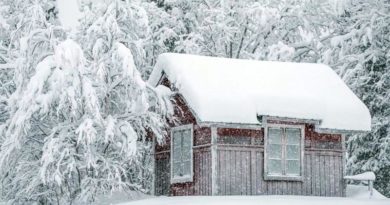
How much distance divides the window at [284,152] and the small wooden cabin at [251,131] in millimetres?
29

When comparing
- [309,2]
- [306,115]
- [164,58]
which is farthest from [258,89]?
[309,2]

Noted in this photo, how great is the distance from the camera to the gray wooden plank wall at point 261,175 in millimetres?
21109

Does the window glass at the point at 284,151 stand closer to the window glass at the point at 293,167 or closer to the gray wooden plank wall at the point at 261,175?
the window glass at the point at 293,167

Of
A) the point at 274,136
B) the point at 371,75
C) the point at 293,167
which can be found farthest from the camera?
the point at 371,75

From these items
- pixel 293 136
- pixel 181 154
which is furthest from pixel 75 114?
pixel 293 136

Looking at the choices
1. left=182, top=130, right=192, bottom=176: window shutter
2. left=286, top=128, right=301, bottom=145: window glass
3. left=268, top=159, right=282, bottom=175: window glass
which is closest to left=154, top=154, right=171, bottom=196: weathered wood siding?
left=182, top=130, right=192, bottom=176: window shutter

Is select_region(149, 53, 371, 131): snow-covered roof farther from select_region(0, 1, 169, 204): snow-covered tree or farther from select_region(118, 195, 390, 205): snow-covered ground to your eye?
select_region(118, 195, 390, 205): snow-covered ground

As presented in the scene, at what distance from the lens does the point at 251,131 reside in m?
21.6

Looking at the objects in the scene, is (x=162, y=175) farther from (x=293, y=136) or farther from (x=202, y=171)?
(x=293, y=136)

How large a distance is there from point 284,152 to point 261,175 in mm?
1006

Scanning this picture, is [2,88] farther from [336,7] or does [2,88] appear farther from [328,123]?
[336,7]

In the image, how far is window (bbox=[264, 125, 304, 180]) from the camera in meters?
21.7

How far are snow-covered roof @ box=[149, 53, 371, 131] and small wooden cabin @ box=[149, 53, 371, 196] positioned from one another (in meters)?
0.03

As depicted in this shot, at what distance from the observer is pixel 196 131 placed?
2191cm
